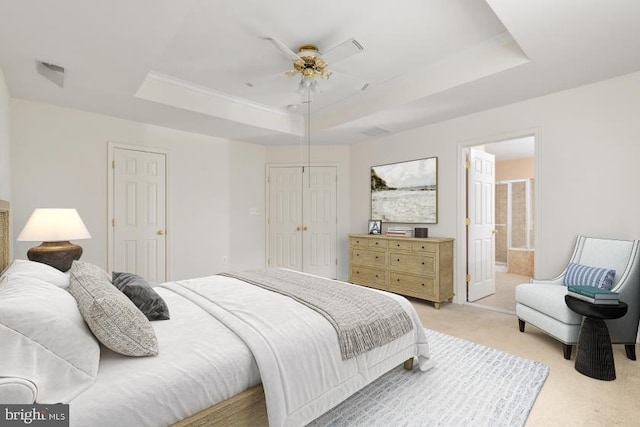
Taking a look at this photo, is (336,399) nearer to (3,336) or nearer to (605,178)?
(3,336)

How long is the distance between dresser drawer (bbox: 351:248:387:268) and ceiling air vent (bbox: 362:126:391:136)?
1.74 m

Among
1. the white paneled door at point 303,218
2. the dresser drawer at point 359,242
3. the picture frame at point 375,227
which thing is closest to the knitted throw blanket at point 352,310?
the dresser drawer at point 359,242

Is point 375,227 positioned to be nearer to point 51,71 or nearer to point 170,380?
point 170,380

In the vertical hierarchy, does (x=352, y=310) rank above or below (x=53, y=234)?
below

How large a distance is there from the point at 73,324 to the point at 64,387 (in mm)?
230

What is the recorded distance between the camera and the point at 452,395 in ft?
6.34

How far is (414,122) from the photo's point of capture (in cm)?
409

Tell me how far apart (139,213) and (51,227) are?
1412 millimetres

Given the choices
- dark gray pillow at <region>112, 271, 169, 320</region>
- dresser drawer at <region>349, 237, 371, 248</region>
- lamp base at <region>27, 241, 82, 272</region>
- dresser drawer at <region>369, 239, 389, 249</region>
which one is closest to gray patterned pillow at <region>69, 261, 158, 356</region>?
dark gray pillow at <region>112, 271, 169, 320</region>

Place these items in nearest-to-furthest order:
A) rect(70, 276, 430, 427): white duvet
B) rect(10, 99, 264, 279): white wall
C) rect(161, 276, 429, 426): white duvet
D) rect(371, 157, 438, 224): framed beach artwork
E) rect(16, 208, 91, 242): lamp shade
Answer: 1. rect(70, 276, 430, 427): white duvet
2. rect(161, 276, 429, 426): white duvet
3. rect(16, 208, 91, 242): lamp shade
4. rect(10, 99, 264, 279): white wall
5. rect(371, 157, 438, 224): framed beach artwork

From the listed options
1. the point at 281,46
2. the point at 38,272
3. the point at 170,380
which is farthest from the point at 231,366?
the point at 281,46

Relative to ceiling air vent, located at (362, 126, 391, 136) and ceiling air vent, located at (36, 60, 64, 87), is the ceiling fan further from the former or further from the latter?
ceiling air vent, located at (36, 60, 64, 87)

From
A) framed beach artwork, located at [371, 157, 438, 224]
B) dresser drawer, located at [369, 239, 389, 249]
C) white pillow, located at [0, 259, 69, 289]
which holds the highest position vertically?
framed beach artwork, located at [371, 157, 438, 224]

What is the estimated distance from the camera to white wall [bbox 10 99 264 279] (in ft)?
10.6
